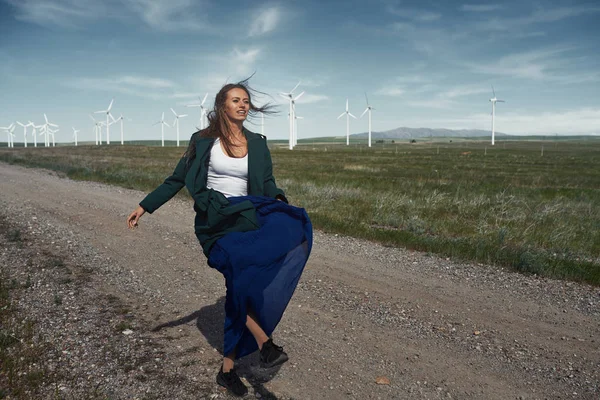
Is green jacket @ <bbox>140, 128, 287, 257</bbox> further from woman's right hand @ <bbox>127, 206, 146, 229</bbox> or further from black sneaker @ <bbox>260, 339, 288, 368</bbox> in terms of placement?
black sneaker @ <bbox>260, 339, 288, 368</bbox>

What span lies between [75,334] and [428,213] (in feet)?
36.7

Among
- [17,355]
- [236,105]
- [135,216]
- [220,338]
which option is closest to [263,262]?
[236,105]

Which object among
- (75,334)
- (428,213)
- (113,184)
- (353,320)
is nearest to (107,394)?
(75,334)

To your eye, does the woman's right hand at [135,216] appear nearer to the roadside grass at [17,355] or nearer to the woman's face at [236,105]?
the woman's face at [236,105]

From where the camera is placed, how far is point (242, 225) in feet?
12.4

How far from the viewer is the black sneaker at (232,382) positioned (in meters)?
3.87

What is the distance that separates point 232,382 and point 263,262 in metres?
1.08

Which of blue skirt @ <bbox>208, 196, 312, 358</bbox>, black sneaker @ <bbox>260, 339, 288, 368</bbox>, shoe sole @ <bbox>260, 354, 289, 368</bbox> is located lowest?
shoe sole @ <bbox>260, 354, 289, 368</bbox>

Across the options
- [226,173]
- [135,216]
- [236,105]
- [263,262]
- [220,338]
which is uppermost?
[236,105]

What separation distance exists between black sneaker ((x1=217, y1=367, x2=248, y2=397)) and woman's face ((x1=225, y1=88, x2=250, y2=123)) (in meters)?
2.13

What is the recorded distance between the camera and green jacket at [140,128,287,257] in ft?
12.4

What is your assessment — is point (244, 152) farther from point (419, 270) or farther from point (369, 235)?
point (369, 235)

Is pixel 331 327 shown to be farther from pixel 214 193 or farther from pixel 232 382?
pixel 214 193

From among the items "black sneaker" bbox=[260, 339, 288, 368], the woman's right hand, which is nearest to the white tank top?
the woman's right hand
